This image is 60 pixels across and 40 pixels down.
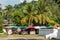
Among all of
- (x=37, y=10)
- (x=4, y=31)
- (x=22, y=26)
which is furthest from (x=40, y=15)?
(x=4, y=31)

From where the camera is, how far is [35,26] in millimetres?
41156

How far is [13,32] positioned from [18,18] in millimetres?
3321

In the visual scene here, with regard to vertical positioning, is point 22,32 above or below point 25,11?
below

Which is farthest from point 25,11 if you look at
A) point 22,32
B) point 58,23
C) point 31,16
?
point 58,23

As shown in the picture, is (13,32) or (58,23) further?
(58,23)

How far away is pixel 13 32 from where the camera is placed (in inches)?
1591

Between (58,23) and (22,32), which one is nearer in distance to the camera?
(22,32)

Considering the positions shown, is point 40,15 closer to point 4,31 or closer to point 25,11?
point 25,11

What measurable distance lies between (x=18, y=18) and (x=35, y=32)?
451cm

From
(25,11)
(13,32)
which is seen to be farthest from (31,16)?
(13,32)

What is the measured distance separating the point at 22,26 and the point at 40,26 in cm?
322

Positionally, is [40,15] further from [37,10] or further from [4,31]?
[4,31]

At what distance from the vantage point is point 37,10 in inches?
1660

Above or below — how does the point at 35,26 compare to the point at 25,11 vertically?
below
